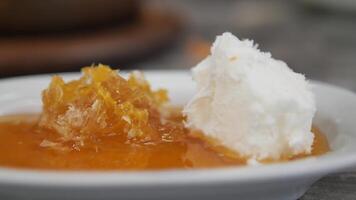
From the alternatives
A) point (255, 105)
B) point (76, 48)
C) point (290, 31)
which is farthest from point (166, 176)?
point (290, 31)

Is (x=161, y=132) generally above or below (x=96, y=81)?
below

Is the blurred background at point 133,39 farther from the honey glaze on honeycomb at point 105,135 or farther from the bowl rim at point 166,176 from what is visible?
the bowl rim at point 166,176

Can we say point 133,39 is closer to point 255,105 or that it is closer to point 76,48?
point 76,48

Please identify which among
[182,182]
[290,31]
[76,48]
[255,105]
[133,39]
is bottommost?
[182,182]

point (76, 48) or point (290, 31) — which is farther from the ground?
point (290, 31)

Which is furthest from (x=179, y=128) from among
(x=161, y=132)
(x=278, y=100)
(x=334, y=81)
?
(x=334, y=81)

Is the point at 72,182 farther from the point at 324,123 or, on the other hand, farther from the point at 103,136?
the point at 324,123

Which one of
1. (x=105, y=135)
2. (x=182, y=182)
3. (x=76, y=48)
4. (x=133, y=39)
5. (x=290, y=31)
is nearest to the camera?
(x=182, y=182)

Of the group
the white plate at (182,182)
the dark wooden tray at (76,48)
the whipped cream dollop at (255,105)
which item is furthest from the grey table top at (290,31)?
the white plate at (182,182)
